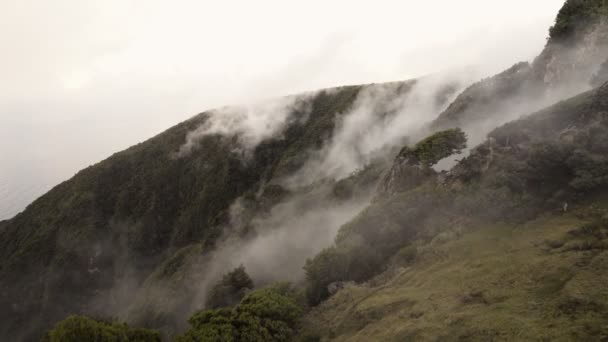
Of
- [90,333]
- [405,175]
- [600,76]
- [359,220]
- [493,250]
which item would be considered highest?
[600,76]

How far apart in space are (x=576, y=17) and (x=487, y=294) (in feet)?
173

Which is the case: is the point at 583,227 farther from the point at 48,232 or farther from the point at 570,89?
the point at 48,232

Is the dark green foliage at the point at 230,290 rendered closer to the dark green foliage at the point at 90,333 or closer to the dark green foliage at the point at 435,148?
the dark green foliage at the point at 90,333

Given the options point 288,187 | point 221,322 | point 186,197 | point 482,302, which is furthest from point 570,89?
point 186,197

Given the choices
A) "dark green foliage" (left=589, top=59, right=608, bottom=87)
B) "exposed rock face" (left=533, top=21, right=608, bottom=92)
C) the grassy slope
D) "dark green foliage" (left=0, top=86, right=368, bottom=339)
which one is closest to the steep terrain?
the grassy slope

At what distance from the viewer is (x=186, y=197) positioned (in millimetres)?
140375

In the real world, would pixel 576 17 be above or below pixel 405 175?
above

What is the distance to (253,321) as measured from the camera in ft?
103

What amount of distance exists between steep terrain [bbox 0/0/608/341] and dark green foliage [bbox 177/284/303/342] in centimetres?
16

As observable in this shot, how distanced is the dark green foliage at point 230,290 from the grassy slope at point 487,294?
28064 millimetres

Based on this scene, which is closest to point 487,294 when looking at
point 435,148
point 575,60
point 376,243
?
point 376,243

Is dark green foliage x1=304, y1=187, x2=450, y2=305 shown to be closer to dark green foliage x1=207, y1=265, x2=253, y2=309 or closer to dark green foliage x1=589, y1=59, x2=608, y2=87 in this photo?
dark green foliage x1=207, y1=265, x2=253, y2=309

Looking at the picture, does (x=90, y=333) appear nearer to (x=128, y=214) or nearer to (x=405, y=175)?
(x=405, y=175)

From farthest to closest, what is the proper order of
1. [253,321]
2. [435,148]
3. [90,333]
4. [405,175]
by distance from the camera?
[435,148] → [405,175] → [90,333] → [253,321]
